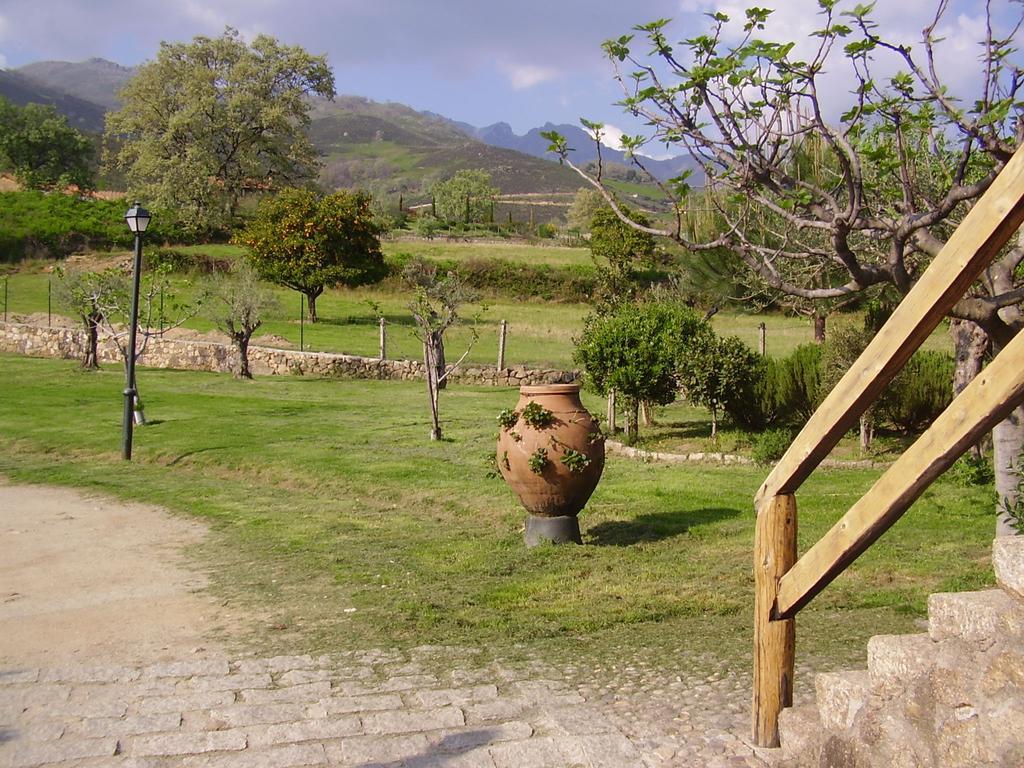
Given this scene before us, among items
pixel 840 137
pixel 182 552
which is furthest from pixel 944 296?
pixel 182 552

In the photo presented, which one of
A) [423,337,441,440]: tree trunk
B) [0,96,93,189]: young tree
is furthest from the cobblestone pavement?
[0,96,93,189]: young tree

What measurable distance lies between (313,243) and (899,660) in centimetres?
3345

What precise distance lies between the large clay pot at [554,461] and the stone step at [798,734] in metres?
4.17

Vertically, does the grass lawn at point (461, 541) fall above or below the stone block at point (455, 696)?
below

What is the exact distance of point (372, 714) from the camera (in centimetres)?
459

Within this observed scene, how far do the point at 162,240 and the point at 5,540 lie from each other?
39.4 metres

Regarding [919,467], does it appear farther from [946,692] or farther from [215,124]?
[215,124]

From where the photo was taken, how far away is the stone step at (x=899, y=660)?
3.13 meters

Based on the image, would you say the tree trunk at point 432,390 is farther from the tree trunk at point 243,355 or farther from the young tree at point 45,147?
the young tree at point 45,147

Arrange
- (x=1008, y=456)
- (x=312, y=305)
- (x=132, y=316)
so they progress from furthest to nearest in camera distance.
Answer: (x=312, y=305), (x=132, y=316), (x=1008, y=456)

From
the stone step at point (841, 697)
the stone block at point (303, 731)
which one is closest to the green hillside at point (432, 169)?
the stone block at point (303, 731)

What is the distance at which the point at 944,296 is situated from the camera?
10.2ft

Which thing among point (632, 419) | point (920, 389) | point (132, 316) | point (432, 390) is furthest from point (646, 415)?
point (132, 316)

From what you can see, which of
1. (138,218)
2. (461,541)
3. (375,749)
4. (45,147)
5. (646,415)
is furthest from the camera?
(45,147)
